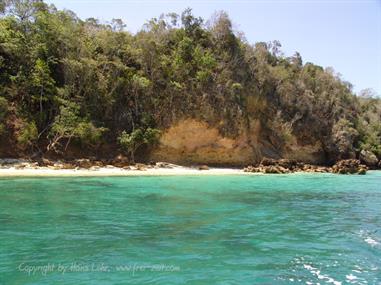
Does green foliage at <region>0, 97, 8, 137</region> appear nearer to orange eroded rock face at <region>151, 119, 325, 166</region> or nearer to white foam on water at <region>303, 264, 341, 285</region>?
orange eroded rock face at <region>151, 119, 325, 166</region>

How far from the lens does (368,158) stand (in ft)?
154

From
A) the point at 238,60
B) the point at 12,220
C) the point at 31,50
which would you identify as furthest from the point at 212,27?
the point at 12,220

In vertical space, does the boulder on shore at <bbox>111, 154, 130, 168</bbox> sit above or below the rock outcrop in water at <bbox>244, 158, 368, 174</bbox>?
below

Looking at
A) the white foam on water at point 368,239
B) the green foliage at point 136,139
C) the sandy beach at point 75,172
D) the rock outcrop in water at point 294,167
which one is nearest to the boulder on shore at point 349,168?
the rock outcrop in water at point 294,167

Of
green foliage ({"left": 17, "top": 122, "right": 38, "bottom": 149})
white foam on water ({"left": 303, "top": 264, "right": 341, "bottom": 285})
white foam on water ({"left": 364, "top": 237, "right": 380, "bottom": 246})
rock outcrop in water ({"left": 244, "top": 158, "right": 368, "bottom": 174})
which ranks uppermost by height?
green foliage ({"left": 17, "top": 122, "right": 38, "bottom": 149})

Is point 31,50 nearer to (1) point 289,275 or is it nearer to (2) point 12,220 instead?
(2) point 12,220

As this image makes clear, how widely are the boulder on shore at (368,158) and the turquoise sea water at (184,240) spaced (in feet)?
113

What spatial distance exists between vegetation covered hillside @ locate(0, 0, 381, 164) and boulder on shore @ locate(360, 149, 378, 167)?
1.36 m

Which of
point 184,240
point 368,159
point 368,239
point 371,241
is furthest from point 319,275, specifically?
point 368,159

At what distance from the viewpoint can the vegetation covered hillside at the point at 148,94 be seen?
101 ft

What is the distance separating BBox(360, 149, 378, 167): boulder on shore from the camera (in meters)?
47.0

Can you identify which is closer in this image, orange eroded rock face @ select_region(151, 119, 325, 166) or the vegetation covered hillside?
the vegetation covered hillside

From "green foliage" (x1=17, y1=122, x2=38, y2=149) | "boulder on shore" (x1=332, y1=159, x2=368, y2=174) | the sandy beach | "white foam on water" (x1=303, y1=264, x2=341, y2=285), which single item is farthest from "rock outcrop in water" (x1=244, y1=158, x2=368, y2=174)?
"white foam on water" (x1=303, y1=264, x2=341, y2=285)

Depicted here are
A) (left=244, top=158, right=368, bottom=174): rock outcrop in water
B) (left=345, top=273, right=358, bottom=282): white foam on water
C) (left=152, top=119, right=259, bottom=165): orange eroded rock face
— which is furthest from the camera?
(left=152, top=119, right=259, bottom=165): orange eroded rock face
